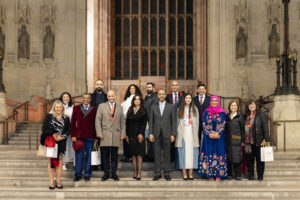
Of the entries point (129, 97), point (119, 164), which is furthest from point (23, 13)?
point (119, 164)

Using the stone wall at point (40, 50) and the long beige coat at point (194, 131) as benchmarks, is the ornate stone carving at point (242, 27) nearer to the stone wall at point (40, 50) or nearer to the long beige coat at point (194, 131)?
the stone wall at point (40, 50)

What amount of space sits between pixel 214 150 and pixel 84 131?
2.69m

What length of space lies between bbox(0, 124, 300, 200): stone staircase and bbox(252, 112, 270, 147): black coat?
0.87 meters

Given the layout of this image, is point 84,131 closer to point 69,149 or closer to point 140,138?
point 69,149

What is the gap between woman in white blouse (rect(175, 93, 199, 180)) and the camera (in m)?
8.98

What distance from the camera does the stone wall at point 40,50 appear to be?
18.1 metres

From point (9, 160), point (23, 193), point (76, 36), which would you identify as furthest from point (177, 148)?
point (76, 36)

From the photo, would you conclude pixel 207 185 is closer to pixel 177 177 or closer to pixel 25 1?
pixel 177 177

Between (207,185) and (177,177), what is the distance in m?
0.77

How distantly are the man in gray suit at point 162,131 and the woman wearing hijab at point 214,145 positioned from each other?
0.68 meters

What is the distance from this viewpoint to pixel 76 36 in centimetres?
1850

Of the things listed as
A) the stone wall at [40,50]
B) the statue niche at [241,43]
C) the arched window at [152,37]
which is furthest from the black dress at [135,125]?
the arched window at [152,37]

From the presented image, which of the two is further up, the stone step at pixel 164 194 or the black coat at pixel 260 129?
the black coat at pixel 260 129

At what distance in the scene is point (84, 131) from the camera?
8.86 m
